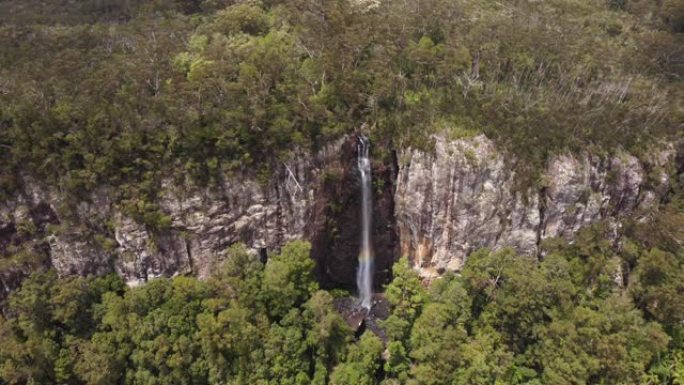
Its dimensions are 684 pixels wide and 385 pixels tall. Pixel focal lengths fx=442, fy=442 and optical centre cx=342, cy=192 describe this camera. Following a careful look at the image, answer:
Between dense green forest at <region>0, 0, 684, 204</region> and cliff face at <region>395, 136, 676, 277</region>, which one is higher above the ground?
dense green forest at <region>0, 0, 684, 204</region>

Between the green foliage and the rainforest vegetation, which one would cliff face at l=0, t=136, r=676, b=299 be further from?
the green foliage

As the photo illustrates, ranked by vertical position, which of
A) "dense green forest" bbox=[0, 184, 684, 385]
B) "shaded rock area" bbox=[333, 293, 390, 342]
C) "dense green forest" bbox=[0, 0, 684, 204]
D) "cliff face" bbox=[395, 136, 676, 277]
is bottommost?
"shaded rock area" bbox=[333, 293, 390, 342]

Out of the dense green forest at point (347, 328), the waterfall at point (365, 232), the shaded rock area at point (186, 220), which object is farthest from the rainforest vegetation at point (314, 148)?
the waterfall at point (365, 232)

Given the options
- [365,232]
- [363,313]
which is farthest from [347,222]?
[363,313]

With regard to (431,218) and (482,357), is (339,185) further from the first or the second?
(482,357)

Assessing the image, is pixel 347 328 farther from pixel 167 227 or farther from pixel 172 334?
pixel 167 227

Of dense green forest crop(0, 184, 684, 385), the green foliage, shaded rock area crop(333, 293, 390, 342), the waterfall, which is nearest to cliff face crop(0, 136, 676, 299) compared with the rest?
the waterfall

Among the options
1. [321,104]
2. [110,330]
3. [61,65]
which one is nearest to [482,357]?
[321,104]

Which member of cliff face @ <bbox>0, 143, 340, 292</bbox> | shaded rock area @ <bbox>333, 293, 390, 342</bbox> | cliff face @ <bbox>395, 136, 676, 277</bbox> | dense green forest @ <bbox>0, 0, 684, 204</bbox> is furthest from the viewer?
shaded rock area @ <bbox>333, 293, 390, 342</bbox>
